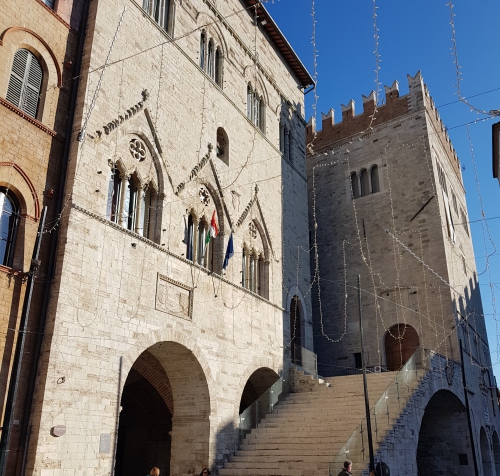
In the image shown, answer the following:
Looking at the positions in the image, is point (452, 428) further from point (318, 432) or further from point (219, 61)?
point (219, 61)

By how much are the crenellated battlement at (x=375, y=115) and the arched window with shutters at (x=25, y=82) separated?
656 inches

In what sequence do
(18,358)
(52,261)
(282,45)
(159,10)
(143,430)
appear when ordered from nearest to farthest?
(18,358)
(52,261)
(159,10)
(143,430)
(282,45)

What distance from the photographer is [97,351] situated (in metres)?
10.3

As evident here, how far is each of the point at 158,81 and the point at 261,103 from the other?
6627mm

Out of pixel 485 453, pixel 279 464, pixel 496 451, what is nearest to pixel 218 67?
pixel 279 464

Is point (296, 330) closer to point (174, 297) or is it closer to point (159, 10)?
point (174, 297)

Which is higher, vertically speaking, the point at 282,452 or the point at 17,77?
the point at 17,77

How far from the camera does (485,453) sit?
73.2 feet

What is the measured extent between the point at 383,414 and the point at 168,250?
22.4ft

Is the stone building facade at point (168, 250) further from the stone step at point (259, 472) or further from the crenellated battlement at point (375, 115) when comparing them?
the crenellated battlement at point (375, 115)

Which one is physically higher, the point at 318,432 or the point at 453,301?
the point at 453,301

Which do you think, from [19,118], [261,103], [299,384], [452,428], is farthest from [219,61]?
[452,428]

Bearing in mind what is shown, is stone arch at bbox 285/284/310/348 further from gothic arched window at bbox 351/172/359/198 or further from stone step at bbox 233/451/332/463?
gothic arched window at bbox 351/172/359/198

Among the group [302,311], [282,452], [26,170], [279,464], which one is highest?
[26,170]
